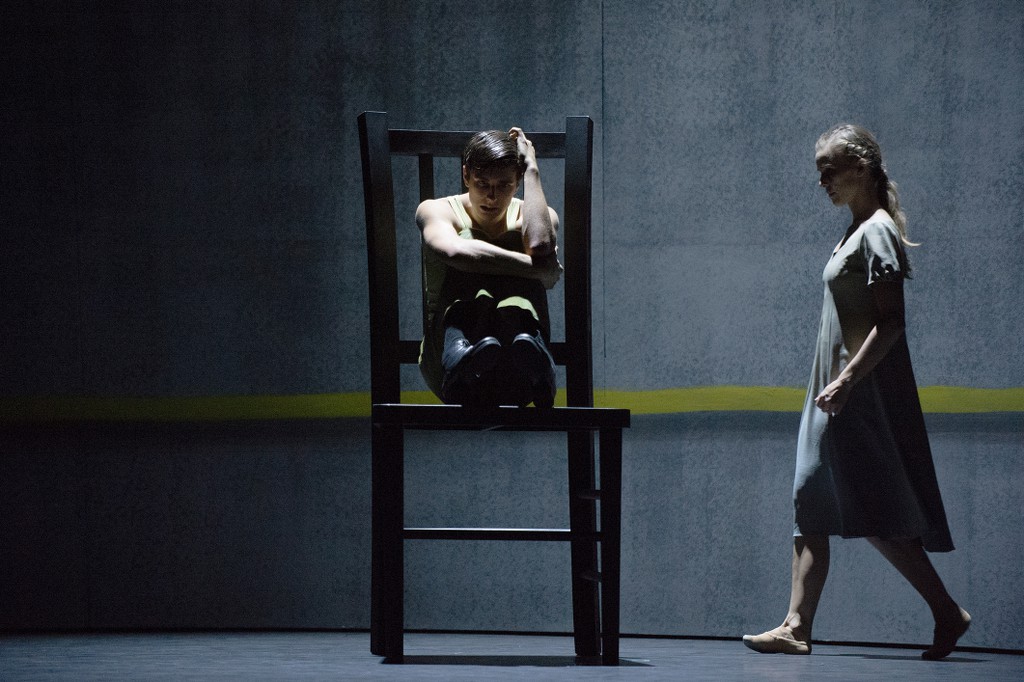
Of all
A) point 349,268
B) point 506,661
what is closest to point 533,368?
point 506,661

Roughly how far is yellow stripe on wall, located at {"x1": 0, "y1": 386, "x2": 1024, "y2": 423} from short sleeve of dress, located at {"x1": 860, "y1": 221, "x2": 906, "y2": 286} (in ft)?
2.76

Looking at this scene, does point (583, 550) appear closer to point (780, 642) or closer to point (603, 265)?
point (780, 642)

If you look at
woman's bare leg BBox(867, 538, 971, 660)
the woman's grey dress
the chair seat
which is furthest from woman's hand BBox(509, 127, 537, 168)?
woman's bare leg BBox(867, 538, 971, 660)

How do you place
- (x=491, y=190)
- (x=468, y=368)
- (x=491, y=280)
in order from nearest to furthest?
(x=468, y=368) < (x=491, y=280) < (x=491, y=190)

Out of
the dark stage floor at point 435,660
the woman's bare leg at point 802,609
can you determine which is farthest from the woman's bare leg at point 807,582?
the dark stage floor at point 435,660

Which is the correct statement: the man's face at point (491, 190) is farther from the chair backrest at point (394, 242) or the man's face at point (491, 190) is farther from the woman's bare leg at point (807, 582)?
the woman's bare leg at point (807, 582)

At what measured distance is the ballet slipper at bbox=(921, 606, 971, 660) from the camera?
317 cm

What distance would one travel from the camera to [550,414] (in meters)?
2.81

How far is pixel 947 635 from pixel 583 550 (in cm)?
98

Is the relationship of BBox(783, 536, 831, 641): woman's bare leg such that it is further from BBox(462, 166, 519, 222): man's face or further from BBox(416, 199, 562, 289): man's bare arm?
BBox(462, 166, 519, 222): man's face

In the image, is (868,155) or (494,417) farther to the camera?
(868,155)

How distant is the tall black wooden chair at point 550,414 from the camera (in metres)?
2.84

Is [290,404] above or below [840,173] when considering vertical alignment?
below

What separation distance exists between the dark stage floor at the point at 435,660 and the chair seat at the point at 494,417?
1.79ft
